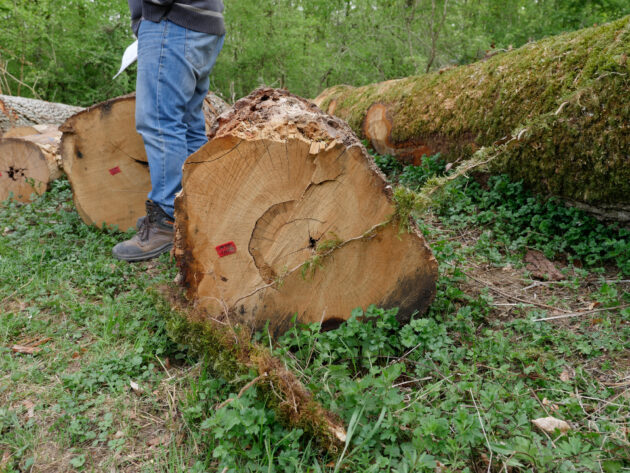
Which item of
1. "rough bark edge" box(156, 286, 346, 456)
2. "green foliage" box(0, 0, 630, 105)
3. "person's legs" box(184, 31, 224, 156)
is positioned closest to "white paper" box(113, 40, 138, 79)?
"person's legs" box(184, 31, 224, 156)

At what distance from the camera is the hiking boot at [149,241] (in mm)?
3014

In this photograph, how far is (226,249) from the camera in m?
2.03

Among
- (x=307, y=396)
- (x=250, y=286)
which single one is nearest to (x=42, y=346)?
(x=250, y=286)

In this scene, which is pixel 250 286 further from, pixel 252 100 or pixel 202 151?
pixel 252 100

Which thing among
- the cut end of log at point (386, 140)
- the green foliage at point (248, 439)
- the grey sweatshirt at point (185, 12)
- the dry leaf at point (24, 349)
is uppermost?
the grey sweatshirt at point (185, 12)

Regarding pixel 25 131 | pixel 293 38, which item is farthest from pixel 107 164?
pixel 293 38

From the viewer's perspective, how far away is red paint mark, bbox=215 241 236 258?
202cm

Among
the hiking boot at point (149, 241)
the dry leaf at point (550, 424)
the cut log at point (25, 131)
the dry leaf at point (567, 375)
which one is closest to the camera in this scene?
the dry leaf at point (550, 424)

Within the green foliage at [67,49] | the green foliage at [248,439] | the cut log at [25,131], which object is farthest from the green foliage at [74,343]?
the green foliage at [67,49]

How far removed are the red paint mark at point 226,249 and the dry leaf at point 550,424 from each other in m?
1.44

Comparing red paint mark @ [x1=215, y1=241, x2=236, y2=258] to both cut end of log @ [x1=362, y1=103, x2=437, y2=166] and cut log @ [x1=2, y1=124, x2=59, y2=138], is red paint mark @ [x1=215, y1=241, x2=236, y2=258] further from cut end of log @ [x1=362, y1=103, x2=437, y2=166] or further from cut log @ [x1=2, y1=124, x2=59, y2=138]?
cut log @ [x1=2, y1=124, x2=59, y2=138]

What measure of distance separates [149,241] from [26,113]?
422 centimetres

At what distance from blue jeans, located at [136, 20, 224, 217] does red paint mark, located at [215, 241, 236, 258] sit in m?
1.05

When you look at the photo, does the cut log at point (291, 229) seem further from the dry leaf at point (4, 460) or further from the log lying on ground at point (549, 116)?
the dry leaf at point (4, 460)
